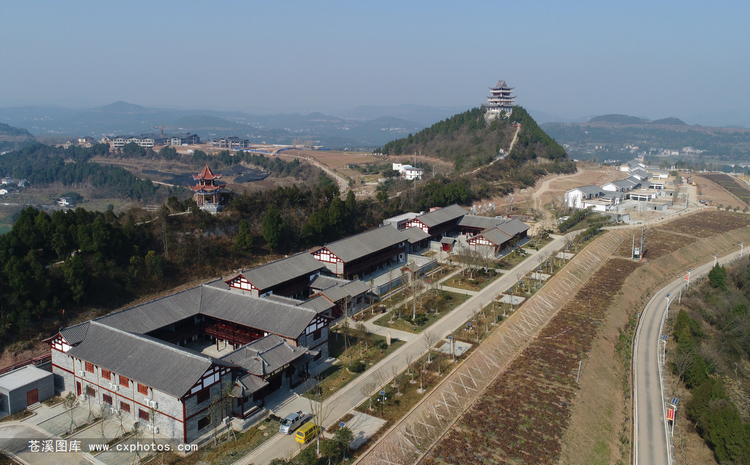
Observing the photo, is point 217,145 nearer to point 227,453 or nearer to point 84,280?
point 84,280

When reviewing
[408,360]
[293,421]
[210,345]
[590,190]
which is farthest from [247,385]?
[590,190]

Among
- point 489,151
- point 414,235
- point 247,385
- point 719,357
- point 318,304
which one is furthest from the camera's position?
point 489,151

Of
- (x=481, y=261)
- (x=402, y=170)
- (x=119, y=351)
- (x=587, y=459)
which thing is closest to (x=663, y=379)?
(x=587, y=459)

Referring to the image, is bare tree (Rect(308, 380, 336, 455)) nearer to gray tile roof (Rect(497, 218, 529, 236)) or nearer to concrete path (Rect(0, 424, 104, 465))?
concrete path (Rect(0, 424, 104, 465))

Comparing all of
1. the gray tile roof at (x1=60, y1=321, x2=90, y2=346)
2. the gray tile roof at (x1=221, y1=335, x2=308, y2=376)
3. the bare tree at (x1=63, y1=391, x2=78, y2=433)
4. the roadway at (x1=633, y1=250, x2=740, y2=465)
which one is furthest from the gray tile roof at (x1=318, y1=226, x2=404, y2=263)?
the roadway at (x1=633, y1=250, x2=740, y2=465)

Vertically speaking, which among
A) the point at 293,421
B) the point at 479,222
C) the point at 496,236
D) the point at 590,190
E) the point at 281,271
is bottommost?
the point at 293,421

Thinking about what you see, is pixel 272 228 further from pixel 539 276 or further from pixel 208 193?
pixel 539 276

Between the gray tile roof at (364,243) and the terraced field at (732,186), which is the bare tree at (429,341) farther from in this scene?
the terraced field at (732,186)

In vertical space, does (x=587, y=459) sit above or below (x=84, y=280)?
below
